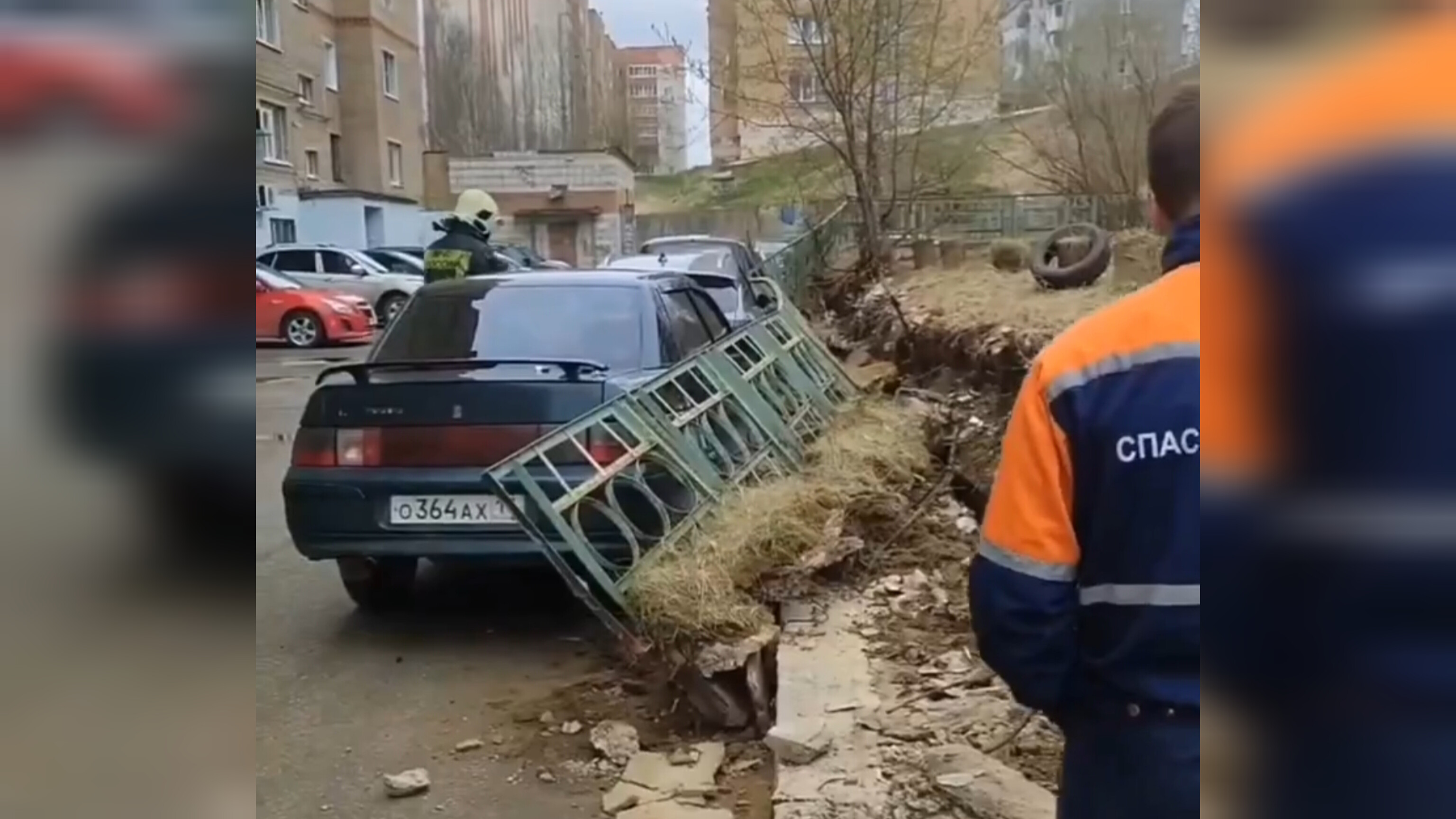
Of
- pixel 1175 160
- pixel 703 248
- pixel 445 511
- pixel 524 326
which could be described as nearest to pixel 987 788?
pixel 1175 160

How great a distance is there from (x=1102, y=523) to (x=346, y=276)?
791 inches

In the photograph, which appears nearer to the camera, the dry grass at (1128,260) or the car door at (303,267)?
the dry grass at (1128,260)

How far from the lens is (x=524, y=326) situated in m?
5.61

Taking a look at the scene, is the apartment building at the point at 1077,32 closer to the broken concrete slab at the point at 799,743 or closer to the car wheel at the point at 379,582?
the broken concrete slab at the point at 799,743

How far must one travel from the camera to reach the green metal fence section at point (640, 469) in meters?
4.34

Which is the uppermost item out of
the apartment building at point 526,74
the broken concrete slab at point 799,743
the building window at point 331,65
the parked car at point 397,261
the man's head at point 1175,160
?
the building window at point 331,65

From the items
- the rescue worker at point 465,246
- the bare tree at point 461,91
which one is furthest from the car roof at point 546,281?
the bare tree at point 461,91

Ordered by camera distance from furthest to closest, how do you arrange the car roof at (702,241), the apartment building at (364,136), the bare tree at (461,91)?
the apartment building at (364,136), the bare tree at (461,91), the car roof at (702,241)
